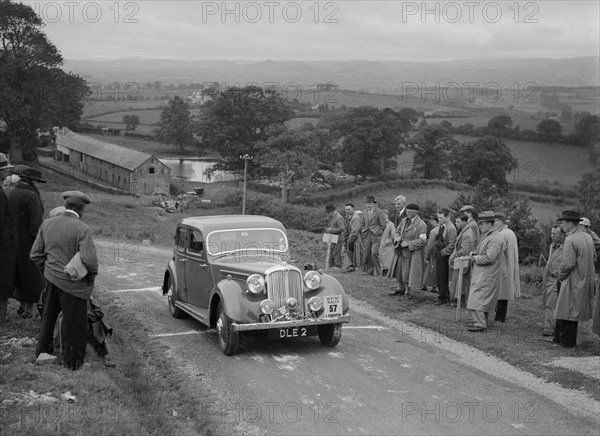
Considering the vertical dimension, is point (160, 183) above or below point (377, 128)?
below

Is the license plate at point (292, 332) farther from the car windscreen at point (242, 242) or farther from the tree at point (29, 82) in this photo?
the tree at point (29, 82)

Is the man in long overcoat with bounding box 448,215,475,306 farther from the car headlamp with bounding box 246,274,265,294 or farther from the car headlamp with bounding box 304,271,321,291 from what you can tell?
the car headlamp with bounding box 246,274,265,294

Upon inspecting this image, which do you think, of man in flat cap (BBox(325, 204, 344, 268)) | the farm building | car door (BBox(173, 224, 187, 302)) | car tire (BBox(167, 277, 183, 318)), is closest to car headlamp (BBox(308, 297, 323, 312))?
car door (BBox(173, 224, 187, 302))

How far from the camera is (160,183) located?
77438mm

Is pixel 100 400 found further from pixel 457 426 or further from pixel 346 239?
pixel 346 239

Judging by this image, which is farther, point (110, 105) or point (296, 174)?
point (110, 105)

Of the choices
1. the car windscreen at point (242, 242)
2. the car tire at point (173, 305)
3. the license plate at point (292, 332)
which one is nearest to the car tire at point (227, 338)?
the license plate at point (292, 332)

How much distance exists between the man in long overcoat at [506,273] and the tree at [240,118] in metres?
76.1

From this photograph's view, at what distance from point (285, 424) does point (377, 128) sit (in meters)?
84.1

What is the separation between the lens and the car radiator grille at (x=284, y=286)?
1076cm

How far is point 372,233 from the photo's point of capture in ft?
62.3

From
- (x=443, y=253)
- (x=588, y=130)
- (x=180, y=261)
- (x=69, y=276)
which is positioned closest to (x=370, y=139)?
(x=588, y=130)

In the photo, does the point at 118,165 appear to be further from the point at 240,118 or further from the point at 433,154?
the point at 433,154

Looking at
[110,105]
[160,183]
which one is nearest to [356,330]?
[160,183]
